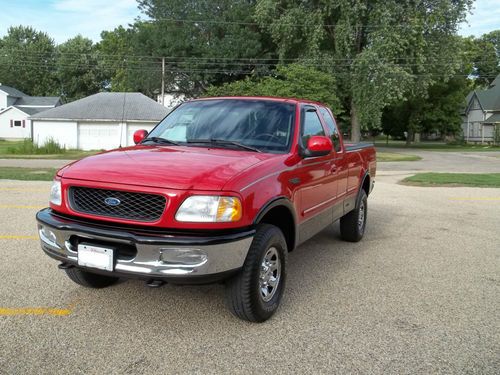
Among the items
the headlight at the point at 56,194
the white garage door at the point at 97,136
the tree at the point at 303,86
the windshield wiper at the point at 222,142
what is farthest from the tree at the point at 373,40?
the headlight at the point at 56,194

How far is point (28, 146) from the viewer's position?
104 ft

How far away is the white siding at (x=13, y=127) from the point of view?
63.6m

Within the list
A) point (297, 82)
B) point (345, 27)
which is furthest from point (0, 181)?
point (345, 27)

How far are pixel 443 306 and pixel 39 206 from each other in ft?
25.4

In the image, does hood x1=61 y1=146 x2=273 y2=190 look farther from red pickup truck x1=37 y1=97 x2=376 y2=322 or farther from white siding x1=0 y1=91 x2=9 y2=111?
white siding x1=0 y1=91 x2=9 y2=111

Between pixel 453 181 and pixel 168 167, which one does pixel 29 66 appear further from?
pixel 168 167

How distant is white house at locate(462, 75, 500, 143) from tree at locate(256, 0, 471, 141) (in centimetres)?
2762

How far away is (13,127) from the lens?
211 ft

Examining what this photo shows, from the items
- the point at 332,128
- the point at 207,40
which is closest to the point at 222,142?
the point at 332,128

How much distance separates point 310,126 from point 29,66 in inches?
3428

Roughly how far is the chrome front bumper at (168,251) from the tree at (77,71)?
252ft

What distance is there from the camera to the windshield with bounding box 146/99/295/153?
455cm

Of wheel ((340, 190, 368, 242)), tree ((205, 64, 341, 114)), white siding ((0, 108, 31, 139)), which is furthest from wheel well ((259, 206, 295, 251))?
white siding ((0, 108, 31, 139))

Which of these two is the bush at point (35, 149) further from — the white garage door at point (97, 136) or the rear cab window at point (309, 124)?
the rear cab window at point (309, 124)
